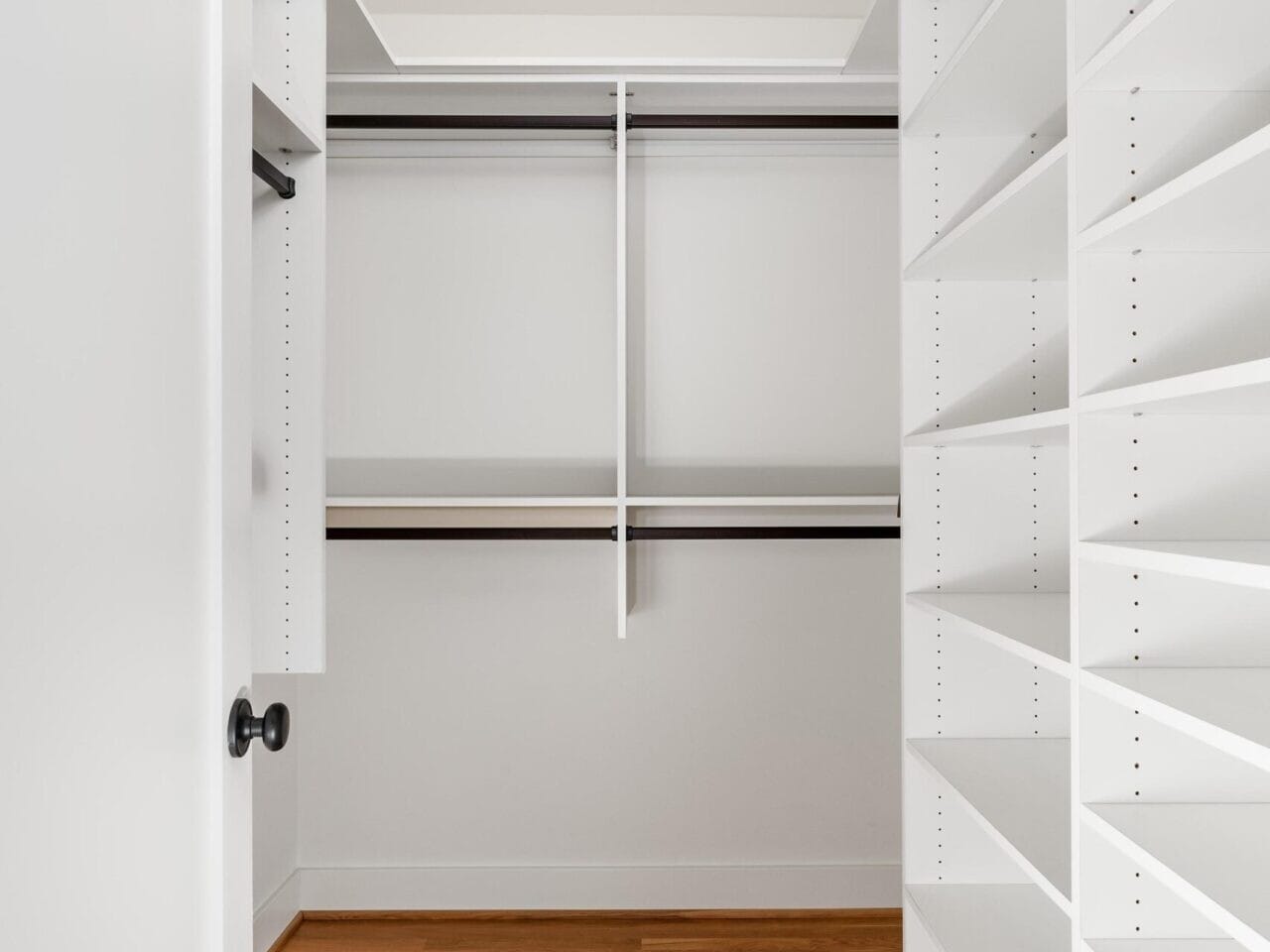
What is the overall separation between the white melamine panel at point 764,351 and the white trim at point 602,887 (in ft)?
3.34

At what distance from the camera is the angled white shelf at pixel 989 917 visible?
5.17ft


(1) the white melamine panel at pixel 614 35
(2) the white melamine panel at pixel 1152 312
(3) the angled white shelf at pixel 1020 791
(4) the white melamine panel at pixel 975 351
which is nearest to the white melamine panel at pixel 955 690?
(3) the angled white shelf at pixel 1020 791

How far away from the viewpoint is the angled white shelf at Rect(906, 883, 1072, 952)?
1.58 meters

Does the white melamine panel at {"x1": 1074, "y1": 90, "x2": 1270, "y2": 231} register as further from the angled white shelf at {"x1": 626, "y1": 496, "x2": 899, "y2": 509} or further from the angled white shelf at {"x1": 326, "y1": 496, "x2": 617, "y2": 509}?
the angled white shelf at {"x1": 326, "y1": 496, "x2": 617, "y2": 509}

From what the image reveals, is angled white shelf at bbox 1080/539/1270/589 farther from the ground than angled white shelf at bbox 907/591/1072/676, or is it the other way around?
angled white shelf at bbox 1080/539/1270/589

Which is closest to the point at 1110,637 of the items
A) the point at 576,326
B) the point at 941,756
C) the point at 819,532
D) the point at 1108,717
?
the point at 1108,717

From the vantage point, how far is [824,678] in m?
2.67

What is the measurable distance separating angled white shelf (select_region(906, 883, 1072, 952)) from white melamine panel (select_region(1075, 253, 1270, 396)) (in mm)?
976

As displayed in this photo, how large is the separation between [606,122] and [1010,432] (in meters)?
1.47

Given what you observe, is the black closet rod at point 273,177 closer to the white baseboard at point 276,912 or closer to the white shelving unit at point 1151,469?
the white shelving unit at point 1151,469

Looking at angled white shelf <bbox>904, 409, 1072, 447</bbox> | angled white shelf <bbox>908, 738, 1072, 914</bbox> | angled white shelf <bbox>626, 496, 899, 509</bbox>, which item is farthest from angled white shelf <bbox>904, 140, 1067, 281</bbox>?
angled white shelf <bbox>908, 738, 1072, 914</bbox>

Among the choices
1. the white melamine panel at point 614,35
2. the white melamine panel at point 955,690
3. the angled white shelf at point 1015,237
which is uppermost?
the white melamine panel at point 614,35

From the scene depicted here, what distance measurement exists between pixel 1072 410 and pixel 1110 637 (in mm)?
244

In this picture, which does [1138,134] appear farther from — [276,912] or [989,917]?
[276,912]
